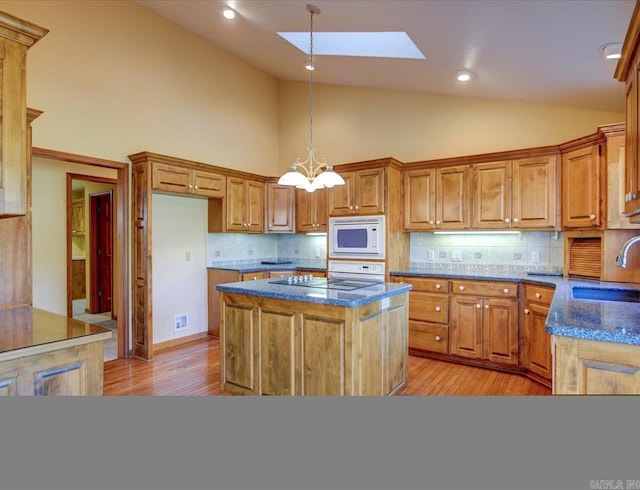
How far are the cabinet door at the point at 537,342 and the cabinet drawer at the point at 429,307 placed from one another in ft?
2.42

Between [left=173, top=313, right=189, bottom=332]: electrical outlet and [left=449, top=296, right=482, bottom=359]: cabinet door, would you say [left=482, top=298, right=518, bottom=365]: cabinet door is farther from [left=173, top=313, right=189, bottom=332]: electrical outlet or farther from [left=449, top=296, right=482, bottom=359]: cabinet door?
[left=173, top=313, right=189, bottom=332]: electrical outlet

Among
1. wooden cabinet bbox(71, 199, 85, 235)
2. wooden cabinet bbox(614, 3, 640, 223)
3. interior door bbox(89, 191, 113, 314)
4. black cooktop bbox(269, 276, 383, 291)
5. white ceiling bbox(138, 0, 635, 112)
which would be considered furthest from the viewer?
wooden cabinet bbox(71, 199, 85, 235)

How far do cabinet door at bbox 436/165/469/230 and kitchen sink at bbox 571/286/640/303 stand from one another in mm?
1361

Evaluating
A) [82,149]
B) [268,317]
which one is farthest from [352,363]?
[82,149]

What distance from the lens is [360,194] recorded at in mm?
4402

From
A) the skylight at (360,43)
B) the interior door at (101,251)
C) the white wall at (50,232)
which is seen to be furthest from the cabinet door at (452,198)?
the interior door at (101,251)

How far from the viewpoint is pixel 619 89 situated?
2.94m

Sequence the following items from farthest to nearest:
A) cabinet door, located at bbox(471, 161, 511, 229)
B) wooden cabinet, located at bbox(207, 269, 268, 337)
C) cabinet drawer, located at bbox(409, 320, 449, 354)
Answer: wooden cabinet, located at bbox(207, 269, 268, 337)
cabinet drawer, located at bbox(409, 320, 449, 354)
cabinet door, located at bbox(471, 161, 511, 229)

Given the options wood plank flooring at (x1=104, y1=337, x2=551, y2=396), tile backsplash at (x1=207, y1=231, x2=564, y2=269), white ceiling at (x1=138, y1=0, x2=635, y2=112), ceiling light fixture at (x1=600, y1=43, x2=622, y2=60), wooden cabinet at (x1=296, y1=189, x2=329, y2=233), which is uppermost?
white ceiling at (x1=138, y1=0, x2=635, y2=112)

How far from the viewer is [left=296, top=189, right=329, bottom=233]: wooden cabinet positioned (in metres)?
5.00

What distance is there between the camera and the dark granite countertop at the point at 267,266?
4605 mm

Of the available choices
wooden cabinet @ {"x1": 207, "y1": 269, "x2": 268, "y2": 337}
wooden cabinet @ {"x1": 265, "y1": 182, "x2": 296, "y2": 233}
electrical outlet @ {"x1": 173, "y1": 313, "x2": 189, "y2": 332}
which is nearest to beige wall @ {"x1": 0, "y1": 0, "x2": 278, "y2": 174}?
wooden cabinet @ {"x1": 265, "y1": 182, "x2": 296, "y2": 233}

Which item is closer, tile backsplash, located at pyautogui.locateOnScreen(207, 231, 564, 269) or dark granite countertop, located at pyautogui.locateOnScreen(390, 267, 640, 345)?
dark granite countertop, located at pyautogui.locateOnScreen(390, 267, 640, 345)

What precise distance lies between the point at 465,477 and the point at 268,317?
227cm
